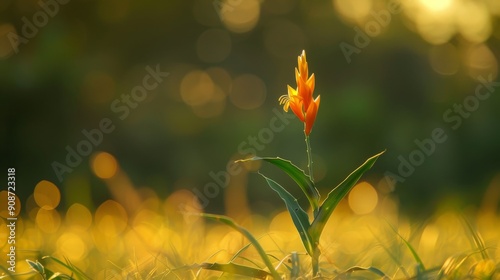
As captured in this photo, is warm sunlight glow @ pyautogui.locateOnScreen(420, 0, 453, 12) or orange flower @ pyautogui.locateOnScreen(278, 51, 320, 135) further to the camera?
warm sunlight glow @ pyautogui.locateOnScreen(420, 0, 453, 12)

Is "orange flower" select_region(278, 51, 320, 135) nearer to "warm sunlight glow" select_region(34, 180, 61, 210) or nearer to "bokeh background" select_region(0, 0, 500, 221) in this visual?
"warm sunlight glow" select_region(34, 180, 61, 210)

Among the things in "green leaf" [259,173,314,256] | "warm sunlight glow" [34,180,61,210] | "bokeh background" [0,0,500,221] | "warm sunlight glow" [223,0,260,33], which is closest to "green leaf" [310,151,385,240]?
"green leaf" [259,173,314,256]

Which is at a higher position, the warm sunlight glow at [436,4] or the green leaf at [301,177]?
the warm sunlight glow at [436,4]

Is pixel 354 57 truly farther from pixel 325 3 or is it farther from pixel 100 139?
pixel 100 139

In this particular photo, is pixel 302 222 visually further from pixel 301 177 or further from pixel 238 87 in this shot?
pixel 238 87

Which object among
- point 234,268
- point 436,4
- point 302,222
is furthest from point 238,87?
point 234,268

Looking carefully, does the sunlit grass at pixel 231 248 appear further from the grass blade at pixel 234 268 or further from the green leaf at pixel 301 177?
the green leaf at pixel 301 177

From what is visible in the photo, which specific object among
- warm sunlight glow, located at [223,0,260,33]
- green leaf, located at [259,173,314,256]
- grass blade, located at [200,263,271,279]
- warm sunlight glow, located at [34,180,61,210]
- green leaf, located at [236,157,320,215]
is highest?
warm sunlight glow, located at [223,0,260,33]

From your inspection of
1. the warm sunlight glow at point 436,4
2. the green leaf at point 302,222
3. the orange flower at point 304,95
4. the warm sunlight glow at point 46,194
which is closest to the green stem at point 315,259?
the green leaf at point 302,222
